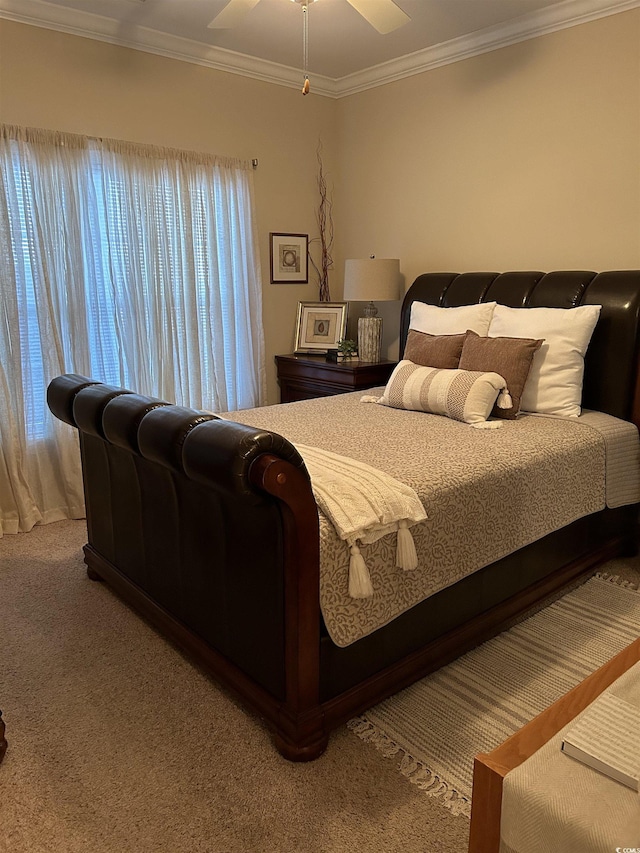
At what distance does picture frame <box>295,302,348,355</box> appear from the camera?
4398 millimetres

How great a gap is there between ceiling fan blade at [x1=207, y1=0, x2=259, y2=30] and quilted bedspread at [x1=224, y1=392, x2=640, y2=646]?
1.62 metres

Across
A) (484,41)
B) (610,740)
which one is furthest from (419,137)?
(610,740)

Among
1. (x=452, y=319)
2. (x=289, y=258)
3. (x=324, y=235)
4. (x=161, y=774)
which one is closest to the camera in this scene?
(x=161, y=774)

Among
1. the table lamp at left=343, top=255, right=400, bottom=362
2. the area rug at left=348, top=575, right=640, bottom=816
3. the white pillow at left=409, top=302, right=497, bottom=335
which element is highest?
the table lamp at left=343, top=255, right=400, bottom=362

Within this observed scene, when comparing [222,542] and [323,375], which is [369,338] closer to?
[323,375]

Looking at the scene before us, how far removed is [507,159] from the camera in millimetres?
3555

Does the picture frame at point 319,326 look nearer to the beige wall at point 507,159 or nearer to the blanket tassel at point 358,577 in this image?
the beige wall at point 507,159

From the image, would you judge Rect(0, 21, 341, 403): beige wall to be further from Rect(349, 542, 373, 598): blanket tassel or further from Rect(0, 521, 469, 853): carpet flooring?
Rect(349, 542, 373, 598): blanket tassel

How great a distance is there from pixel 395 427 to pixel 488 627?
2.83 ft

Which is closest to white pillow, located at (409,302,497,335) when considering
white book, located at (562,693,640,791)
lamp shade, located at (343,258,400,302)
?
lamp shade, located at (343,258,400,302)

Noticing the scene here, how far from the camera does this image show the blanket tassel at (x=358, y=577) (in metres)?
1.75

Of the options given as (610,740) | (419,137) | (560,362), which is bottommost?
(610,740)

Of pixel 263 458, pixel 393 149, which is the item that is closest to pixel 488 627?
pixel 263 458

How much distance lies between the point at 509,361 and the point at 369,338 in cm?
143
